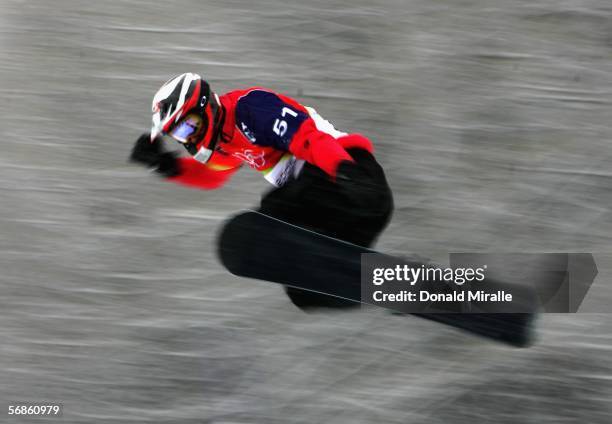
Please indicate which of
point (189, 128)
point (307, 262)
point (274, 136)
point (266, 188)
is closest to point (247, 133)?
point (274, 136)

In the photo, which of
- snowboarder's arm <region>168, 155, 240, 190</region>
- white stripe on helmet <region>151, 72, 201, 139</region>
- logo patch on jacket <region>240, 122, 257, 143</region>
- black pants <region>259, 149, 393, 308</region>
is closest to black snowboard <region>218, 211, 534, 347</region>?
black pants <region>259, 149, 393, 308</region>

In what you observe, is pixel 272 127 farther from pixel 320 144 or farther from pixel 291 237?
pixel 291 237

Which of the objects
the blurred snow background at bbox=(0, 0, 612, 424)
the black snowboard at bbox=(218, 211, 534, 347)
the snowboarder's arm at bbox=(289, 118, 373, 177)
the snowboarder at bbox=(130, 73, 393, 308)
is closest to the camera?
the snowboarder's arm at bbox=(289, 118, 373, 177)

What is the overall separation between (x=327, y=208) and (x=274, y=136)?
470mm

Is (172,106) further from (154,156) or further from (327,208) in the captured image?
(327,208)

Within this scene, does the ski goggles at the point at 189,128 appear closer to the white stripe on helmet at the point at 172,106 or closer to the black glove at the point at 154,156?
the white stripe on helmet at the point at 172,106

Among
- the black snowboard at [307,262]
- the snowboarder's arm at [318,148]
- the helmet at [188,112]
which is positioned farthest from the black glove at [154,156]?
the snowboarder's arm at [318,148]

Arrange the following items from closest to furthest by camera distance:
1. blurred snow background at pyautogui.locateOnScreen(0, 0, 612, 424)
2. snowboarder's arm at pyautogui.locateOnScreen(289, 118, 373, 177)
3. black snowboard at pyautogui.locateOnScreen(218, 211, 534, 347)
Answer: snowboarder's arm at pyautogui.locateOnScreen(289, 118, 373, 177) → black snowboard at pyautogui.locateOnScreen(218, 211, 534, 347) → blurred snow background at pyautogui.locateOnScreen(0, 0, 612, 424)

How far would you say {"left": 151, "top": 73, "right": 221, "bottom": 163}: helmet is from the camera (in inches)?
120

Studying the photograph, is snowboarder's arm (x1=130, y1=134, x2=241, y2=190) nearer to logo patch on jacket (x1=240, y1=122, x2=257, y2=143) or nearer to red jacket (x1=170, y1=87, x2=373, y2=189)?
red jacket (x1=170, y1=87, x2=373, y2=189)

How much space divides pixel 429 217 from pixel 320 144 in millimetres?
1420

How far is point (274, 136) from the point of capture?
2992 mm

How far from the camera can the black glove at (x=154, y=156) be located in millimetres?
3287

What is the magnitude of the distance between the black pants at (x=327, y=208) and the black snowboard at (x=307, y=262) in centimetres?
6
